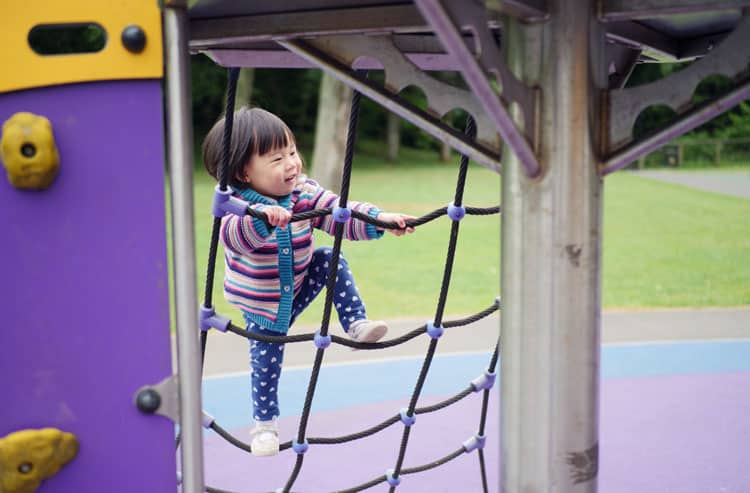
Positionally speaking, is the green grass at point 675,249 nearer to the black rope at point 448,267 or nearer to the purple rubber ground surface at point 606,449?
the purple rubber ground surface at point 606,449

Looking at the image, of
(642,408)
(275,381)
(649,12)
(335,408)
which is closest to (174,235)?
(649,12)

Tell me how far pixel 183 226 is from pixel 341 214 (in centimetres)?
54

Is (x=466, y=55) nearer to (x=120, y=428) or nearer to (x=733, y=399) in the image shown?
(x=120, y=428)

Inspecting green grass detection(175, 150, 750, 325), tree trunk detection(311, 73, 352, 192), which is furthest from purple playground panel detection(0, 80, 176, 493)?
tree trunk detection(311, 73, 352, 192)

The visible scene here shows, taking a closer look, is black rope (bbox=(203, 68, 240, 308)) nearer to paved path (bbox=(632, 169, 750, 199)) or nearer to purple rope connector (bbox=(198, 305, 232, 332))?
purple rope connector (bbox=(198, 305, 232, 332))

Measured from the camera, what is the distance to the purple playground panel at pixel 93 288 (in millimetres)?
1234

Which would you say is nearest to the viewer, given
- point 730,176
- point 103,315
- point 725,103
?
point 725,103

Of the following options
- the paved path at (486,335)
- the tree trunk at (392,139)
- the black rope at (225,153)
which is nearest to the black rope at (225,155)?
the black rope at (225,153)

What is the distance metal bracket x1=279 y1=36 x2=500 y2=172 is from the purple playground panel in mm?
289

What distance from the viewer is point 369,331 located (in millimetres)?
2082

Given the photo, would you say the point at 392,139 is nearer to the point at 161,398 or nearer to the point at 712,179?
the point at 712,179

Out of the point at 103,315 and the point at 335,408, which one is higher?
the point at 103,315

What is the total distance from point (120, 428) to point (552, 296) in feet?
2.20

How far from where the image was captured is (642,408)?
354 centimetres
